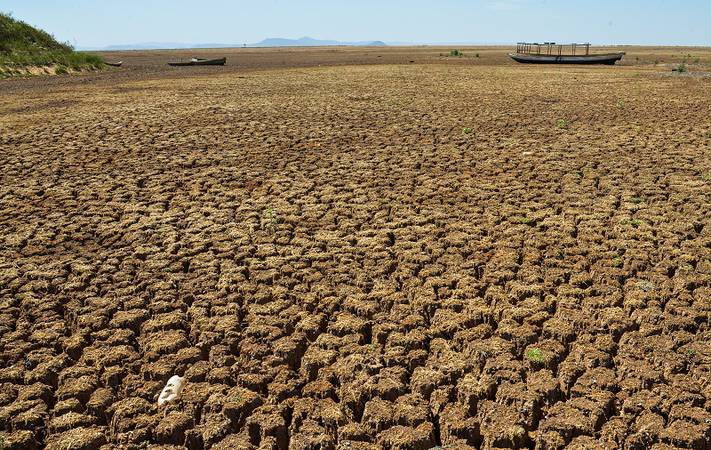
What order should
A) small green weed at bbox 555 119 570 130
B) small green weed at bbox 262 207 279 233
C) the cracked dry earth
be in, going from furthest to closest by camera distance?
small green weed at bbox 555 119 570 130
small green weed at bbox 262 207 279 233
the cracked dry earth

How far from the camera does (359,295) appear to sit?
3.64 meters

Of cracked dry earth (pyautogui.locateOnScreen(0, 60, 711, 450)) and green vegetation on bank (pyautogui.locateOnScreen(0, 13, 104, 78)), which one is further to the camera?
green vegetation on bank (pyautogui.locateOnScreen(0, 13, 104, 78))

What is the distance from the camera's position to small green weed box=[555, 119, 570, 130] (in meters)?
9.22

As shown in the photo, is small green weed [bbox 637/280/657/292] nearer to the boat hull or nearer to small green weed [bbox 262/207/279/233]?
small green weed [bbox 262/207/279/233]

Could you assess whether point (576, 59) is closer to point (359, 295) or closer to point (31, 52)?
point (31, 52)

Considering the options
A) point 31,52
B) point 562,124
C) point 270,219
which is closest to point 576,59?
point 562,124

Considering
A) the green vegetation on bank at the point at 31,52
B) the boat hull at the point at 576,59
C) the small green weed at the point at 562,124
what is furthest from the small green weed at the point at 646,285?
the boat hull at the point at 576,59

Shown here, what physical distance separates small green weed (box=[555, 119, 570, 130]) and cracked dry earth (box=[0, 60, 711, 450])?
1.17 meters

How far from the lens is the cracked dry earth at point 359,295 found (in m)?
2.53

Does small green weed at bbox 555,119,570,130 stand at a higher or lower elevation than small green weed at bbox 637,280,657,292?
higher

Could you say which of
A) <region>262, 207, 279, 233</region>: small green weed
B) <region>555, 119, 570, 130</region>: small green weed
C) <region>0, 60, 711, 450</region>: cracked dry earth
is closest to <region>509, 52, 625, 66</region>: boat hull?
<region>555, 119, 570, 130</region>: small green weed

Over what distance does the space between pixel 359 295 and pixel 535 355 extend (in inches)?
46.4

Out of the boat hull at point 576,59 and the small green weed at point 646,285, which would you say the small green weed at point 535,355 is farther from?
the boat hull at point 576,59

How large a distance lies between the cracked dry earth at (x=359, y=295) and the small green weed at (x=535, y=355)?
0.03 metres
